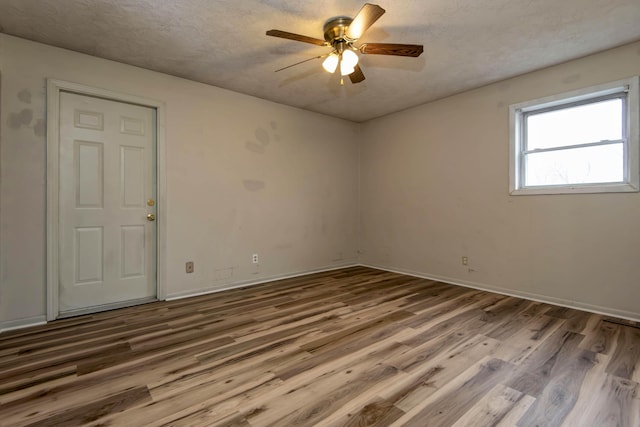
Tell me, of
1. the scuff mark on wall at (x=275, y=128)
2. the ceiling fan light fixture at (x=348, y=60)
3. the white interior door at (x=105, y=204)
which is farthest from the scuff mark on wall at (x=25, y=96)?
the ceiling fan light fixture at (x=348, y=60)

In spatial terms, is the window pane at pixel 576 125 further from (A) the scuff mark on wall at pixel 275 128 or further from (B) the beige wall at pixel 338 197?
(A) the scuff mark on wall at pixel 275 128

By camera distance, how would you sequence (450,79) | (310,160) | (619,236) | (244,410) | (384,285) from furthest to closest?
(310,160) < (384,285) < (450,79) < (619,236) < (244,410)

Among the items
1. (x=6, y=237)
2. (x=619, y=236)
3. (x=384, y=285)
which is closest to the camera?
(x=6, y=237)

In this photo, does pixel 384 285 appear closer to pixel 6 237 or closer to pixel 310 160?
pixel 310 160

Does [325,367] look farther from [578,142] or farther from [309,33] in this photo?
[578,142]

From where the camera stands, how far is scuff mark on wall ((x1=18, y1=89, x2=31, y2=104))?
264 cm

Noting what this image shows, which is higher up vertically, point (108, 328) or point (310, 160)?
point (310, 160)

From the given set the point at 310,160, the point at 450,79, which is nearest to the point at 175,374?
the point at 310,160

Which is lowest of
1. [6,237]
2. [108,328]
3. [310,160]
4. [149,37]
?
[108,328]

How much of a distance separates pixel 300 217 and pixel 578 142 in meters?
3.53

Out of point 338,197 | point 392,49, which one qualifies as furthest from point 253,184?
point 392,49

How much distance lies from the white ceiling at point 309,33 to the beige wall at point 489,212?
294 millimetres

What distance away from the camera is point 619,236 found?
2.84m

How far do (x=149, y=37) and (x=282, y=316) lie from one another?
113 inches
